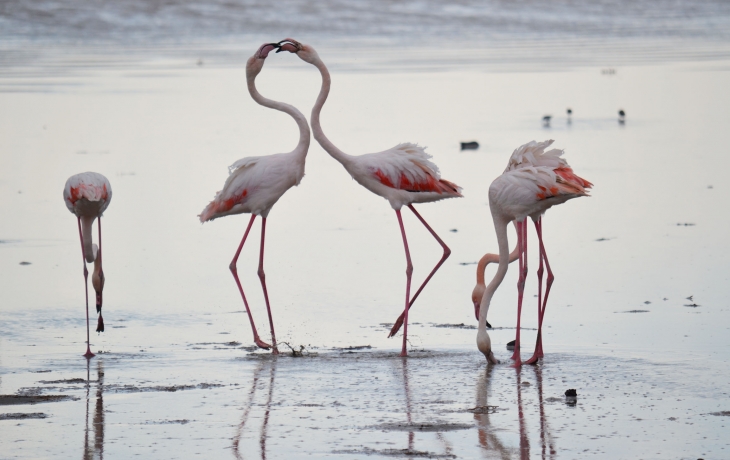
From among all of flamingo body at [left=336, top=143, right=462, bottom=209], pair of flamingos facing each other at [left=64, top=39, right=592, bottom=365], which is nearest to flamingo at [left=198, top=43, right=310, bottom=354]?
pair of flamingos facing each other at [left=64, top=39, right=592, bottom=365]

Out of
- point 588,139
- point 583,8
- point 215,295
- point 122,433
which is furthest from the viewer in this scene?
point 583,8

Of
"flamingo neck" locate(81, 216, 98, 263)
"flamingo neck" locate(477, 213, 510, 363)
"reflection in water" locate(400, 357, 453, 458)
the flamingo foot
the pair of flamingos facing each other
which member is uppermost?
the pair of flamingos facing each other

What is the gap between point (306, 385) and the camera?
6.26 m

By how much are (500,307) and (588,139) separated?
306 inches

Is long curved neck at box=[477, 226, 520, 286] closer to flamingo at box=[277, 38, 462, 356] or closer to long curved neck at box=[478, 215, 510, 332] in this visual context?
flamingo at box=[277, 38, 462, 356]

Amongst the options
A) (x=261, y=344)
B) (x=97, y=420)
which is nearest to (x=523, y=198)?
(x=261, y=344)

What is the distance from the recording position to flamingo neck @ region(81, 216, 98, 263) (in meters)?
7.77

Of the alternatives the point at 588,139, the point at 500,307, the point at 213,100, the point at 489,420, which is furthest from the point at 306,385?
the point at 213,100

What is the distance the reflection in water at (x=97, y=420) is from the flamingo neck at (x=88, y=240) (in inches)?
46.7

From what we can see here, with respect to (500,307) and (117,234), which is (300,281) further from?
(117,234)

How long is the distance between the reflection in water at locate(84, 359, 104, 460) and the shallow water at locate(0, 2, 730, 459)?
0.02 metres

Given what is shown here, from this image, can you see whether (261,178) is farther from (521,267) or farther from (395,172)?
(521,267)

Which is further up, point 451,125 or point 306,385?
point 451,125

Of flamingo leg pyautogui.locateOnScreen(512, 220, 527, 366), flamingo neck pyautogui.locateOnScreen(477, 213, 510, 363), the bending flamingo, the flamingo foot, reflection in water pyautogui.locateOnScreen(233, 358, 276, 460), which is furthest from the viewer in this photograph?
the bending flamingo
